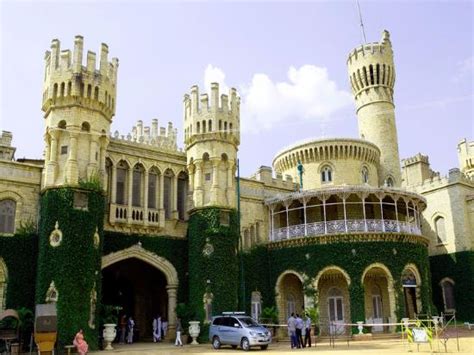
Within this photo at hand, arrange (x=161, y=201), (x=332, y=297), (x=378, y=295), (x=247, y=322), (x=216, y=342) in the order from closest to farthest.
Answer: (x=247, y=322), (x=216, y=342), (x=161, y=201), (x=332, y=297), (x=378, y=295)

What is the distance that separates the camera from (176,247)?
3069 centimetres

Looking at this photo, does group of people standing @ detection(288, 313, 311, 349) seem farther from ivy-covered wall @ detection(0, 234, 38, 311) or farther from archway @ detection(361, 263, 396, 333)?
ivy-covered wall @ detection(0, 234, 38, 311)

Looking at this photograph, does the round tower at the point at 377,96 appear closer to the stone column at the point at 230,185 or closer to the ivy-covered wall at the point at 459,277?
the ivy-covered wall at the point at 459,277

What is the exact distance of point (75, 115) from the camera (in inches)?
1071

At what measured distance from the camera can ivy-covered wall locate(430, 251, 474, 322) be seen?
121 ft

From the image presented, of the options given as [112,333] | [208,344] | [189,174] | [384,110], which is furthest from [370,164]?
[112,333]

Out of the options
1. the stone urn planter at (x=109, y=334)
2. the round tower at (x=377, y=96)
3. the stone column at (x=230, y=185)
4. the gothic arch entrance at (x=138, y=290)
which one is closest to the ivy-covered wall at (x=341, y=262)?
the stone column at (x=230, y=185)

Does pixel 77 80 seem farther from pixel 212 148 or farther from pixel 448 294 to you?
pixel 448 294

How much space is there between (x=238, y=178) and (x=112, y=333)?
12227 millimetres

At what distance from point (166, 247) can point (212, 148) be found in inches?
264

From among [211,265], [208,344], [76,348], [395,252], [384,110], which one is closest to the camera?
[76,348]

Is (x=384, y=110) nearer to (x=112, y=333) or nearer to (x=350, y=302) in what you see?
(x=350, y=302)

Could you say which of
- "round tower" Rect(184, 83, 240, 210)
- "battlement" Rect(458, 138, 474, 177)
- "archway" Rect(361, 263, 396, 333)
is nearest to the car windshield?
"round tower" Rect(184, 83, 240, 210)

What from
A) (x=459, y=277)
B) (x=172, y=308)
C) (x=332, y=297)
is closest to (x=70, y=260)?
(x=172, y=308)
